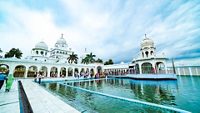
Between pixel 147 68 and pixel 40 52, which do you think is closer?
pixel 147 68

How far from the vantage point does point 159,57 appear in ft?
92.4

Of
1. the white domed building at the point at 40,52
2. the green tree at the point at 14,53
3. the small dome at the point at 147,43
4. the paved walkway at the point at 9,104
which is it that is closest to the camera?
the paved walkway at the point at 9,104

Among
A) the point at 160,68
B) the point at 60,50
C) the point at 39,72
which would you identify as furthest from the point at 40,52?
the point at 160,68

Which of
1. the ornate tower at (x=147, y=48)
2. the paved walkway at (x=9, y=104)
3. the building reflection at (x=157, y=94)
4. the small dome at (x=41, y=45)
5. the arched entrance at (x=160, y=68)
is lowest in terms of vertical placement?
the building reflection at (x=157, y=94)

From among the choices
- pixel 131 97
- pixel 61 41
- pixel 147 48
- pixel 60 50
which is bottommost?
pixel 131 97

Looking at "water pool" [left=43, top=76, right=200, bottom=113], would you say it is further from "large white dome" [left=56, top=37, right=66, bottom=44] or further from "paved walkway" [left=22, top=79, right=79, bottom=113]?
"large white dome" [left=56, top=37, right=66, bottom=44]

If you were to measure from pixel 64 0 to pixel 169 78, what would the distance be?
23013 millimetres

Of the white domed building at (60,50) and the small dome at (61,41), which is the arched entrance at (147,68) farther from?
the small dome at (61,41)

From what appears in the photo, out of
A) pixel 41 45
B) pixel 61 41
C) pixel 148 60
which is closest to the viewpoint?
pixel 148 60

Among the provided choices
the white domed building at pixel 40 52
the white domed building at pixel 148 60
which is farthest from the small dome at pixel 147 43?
the white domed building at pixel 40 52

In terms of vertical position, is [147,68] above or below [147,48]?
below

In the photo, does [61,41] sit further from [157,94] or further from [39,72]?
[157,94]

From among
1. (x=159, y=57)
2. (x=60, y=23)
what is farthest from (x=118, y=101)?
(x=159, y=57)

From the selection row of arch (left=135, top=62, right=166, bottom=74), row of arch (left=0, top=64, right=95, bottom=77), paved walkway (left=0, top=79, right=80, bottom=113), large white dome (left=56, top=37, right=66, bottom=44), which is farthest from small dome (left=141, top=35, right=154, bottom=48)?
large white dome (left=56, top=37, right=66, bottom=44)
